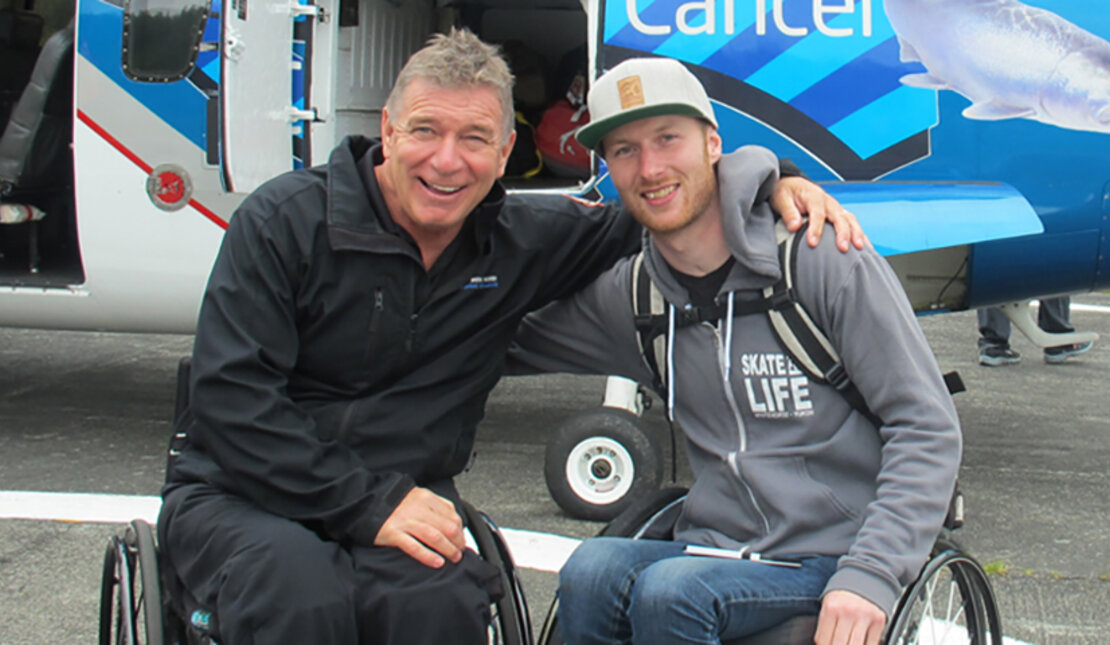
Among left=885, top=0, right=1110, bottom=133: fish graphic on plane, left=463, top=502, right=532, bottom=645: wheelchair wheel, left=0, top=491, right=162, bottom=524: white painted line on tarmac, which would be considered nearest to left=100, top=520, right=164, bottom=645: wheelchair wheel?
left=463, top=502, right=532, bottom=645: wheelchair wheel

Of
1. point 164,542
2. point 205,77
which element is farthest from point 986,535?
point 205,77

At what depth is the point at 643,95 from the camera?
2221 mm

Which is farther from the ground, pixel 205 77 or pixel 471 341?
pixel 205 77

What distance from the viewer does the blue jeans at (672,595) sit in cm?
202

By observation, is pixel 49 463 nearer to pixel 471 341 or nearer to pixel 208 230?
pixel 208 230

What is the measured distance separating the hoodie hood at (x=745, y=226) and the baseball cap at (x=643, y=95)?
0.13 m

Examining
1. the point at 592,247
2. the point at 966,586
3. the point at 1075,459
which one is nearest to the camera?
the point at 966,586

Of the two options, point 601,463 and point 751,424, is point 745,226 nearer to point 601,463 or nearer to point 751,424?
point 751,424

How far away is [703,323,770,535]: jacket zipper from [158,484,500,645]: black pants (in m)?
0.48

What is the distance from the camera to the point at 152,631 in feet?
6.82

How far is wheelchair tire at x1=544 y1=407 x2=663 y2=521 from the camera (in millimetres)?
4336

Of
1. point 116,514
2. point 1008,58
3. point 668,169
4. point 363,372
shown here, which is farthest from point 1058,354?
point 363,372

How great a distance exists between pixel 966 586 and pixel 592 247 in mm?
1013

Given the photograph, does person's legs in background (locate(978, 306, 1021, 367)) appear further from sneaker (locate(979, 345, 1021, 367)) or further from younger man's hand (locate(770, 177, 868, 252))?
younger man's hand (locate(770, 177, 868, 252))
